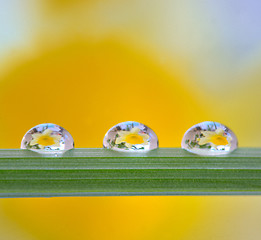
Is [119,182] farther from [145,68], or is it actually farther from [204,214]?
[145,68]

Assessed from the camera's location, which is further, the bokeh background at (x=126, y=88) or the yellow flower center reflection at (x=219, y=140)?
the bokeh background at (x=126, y=88)

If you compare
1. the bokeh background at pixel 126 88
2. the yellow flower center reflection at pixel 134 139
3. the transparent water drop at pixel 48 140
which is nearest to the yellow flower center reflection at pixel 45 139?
the transparent water drop at pixel 48 140

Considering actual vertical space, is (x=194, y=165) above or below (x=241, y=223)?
above

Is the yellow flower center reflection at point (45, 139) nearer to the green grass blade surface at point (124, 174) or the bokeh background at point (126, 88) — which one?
the green grass blade surface at point (124, 174)

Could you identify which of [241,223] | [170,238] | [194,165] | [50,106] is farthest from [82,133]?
[194,165]

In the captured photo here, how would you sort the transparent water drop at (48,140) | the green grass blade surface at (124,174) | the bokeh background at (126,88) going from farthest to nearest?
the bokeh background at (126,88) < the transparent water drop at (48,140) < the green grass blade surface at (124,174)

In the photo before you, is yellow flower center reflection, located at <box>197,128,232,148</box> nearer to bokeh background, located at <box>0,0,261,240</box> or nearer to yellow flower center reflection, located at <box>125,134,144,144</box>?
yellow flower center reflection, located at <box>125,134,144,144</box>
